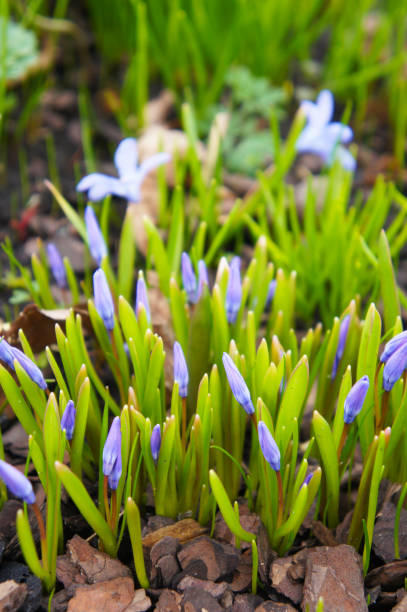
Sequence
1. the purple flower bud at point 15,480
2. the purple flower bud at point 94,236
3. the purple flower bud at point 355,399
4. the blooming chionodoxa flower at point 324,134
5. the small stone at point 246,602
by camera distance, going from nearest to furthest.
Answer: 1. the purple flower bud at point 15,480
2. the purple flower bud at point 355,399
3. the small stone at point 246,602
4. the purple flower bud at point 94,236
5. the blooming chionodoxa flower at point 324,134

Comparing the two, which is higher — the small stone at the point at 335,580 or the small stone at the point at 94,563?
the small stone at the point at 335,580

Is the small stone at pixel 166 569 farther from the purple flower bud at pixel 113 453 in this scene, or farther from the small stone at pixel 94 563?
the purple flower bud at pixel 113 453

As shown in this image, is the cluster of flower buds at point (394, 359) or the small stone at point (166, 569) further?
the small stone at point (166, 569)

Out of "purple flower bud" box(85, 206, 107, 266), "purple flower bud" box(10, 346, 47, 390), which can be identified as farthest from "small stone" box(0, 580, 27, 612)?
"purple flower bud" box(85, 206, 107, 266)

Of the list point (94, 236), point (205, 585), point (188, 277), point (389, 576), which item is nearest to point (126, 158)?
point (94, 236)

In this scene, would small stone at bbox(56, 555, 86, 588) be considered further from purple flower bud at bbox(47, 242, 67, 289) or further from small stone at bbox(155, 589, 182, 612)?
purple flower bud at bbox(47, 242, 67, 289)

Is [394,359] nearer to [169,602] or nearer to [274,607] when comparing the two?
[274,607]

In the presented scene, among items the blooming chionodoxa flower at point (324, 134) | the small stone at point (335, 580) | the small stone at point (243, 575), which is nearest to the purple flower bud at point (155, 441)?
the small stone at point (243, 575)
